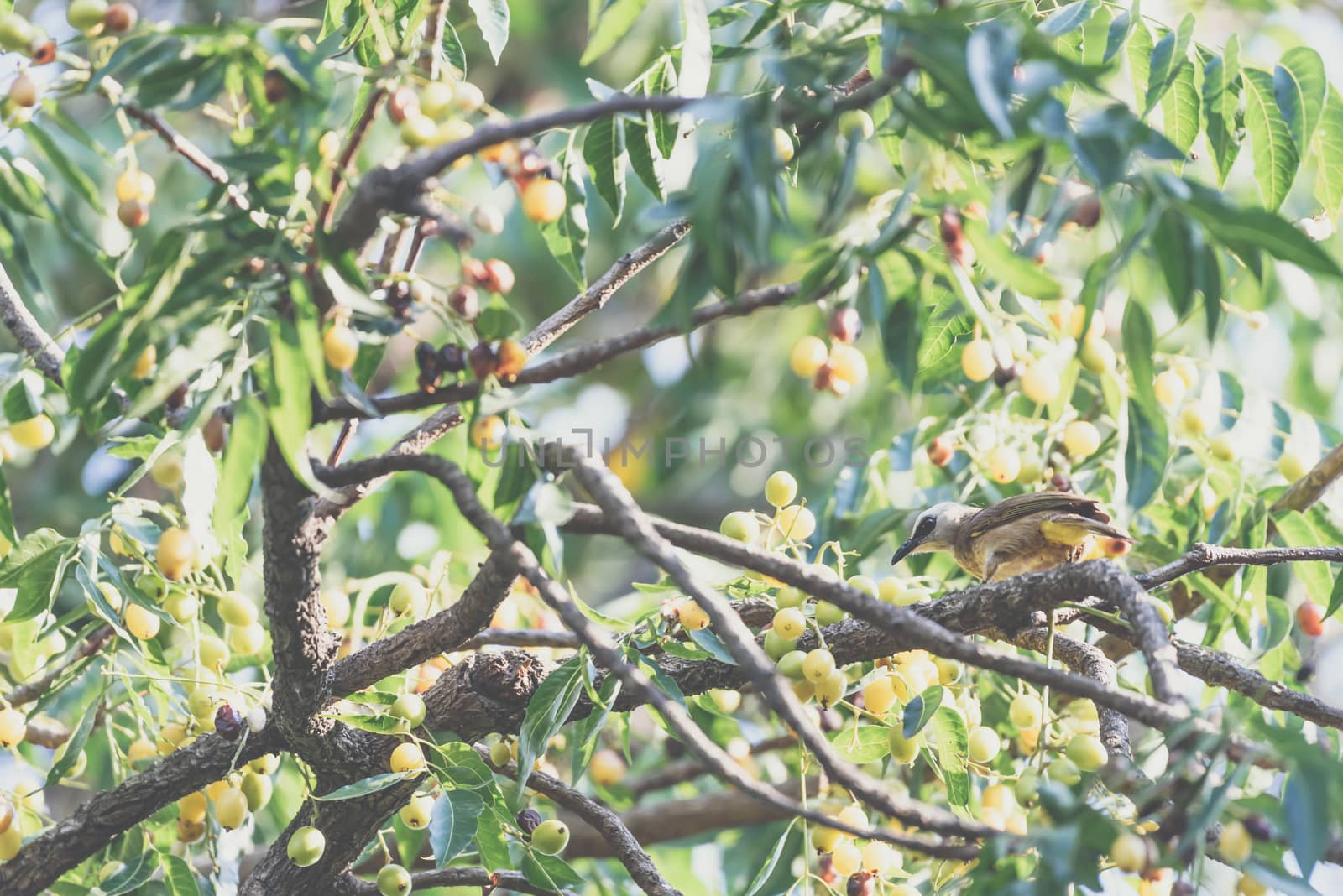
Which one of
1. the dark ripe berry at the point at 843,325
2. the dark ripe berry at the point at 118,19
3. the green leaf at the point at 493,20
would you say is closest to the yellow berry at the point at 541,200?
the dark ripe berry at the point at 843,325

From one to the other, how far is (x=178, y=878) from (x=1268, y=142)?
10.5 ft

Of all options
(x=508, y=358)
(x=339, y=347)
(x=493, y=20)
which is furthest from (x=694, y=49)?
(x=339, y=347)

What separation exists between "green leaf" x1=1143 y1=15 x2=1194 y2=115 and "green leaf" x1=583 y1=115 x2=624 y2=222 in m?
1.19

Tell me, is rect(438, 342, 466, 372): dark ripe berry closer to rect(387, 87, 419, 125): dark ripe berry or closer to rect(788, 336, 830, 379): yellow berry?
rect(387, 87, 419, 125): dark ripe berry

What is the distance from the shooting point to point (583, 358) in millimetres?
2197

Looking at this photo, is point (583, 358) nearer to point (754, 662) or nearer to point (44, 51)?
point (754, 662)

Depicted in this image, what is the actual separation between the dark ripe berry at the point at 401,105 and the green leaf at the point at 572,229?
52 centimetres

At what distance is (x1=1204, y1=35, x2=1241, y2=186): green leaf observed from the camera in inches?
119

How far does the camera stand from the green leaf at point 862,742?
3.11 meters

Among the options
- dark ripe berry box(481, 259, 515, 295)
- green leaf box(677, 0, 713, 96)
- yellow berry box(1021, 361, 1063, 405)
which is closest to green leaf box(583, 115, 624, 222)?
green leaf box(677, 0, 713, 96)

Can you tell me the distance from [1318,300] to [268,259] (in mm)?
6168

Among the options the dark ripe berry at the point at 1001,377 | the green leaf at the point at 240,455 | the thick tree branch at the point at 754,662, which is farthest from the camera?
the dark ripe berry at the point at 1001,377

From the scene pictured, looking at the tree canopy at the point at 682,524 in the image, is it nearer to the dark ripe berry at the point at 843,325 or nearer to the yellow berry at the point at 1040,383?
the yellow berry at the point at 1040,383

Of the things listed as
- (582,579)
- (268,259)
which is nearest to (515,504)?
(268,259)
